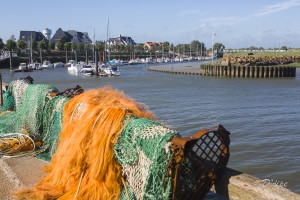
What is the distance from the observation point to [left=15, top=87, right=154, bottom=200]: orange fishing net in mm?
3297

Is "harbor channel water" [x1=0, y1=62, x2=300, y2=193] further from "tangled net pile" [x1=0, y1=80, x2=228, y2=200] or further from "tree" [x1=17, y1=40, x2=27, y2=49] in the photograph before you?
"tree" [x1=17, y1=40, x2=27, y2=49]

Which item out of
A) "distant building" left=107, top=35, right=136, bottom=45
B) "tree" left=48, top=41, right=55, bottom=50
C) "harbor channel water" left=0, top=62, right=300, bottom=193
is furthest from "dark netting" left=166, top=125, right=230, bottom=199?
"distant building" left=107, top=35, right=136, bottom=45

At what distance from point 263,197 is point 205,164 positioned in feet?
1.88

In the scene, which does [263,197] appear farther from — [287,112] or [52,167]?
[287,112]

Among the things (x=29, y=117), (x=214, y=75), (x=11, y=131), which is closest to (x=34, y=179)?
(x=29, y=117)

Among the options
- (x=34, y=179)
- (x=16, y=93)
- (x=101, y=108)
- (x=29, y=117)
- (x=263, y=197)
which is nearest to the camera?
(x=263, y=197)

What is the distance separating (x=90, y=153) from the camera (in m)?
3.42

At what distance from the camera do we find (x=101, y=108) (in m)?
3.54

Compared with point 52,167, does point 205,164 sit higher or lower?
higher

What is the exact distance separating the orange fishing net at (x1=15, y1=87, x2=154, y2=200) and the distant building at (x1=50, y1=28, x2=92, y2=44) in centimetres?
14268

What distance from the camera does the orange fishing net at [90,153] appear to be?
3.30 metres

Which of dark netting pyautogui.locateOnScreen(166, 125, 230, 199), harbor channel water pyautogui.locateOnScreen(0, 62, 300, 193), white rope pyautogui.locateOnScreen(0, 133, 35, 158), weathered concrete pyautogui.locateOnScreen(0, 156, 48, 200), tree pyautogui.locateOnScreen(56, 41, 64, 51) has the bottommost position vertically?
harbor channel water pyautogui.locateOnScreen(0, 62, 300, 193)

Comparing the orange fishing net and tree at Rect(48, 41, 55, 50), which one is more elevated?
tree at Rect(48, 41, 55, 50)

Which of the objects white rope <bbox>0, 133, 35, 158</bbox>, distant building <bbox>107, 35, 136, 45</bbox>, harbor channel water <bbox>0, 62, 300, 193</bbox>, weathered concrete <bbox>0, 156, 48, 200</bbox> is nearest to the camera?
weathered concrete <bbox>0, 156, 48, 200</bbox>
